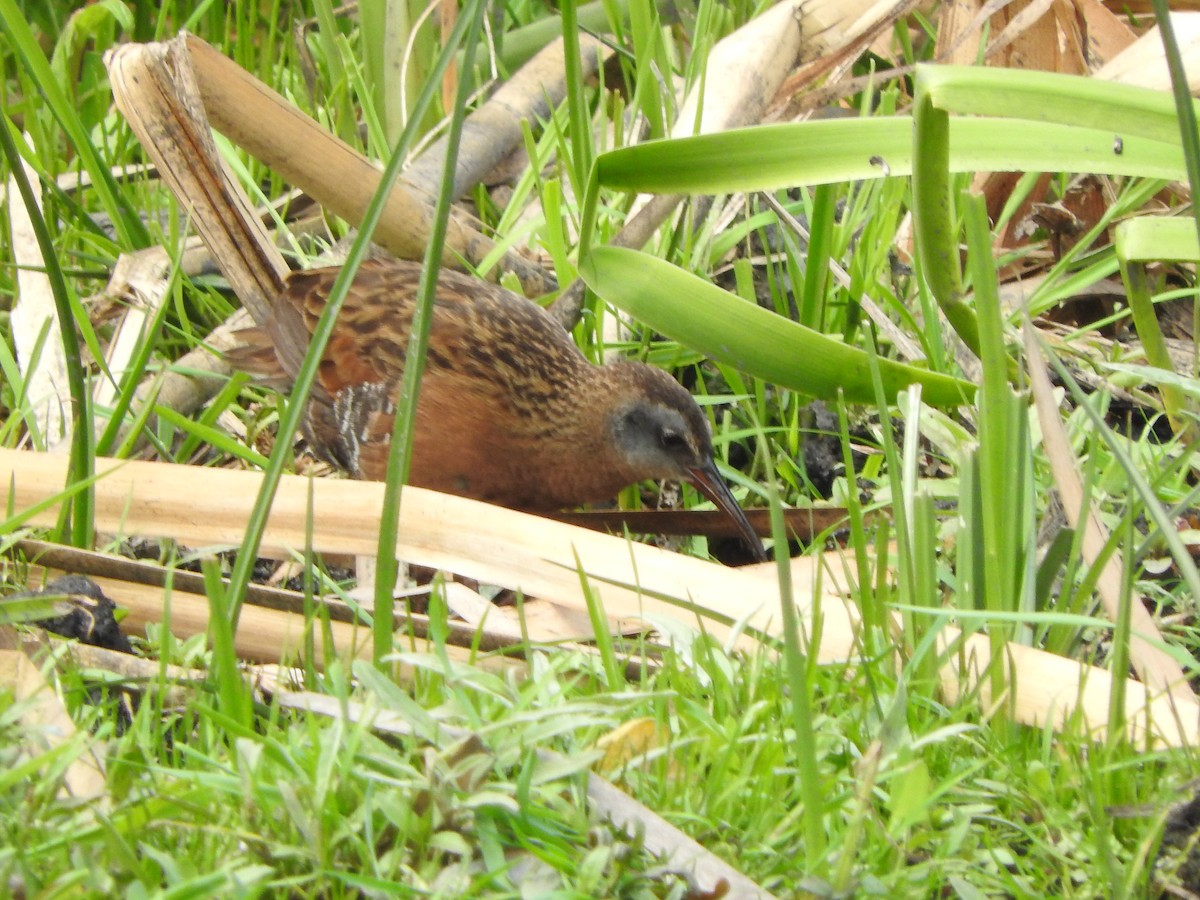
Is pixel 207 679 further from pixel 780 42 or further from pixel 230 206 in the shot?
pixel 780 42

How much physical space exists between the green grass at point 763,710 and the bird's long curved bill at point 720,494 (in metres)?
0.10

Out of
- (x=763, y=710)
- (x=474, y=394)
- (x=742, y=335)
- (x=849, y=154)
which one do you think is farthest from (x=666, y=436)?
(x=763, y=710)

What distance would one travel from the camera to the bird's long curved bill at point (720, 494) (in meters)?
3.32

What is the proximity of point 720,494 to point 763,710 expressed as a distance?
1.47m

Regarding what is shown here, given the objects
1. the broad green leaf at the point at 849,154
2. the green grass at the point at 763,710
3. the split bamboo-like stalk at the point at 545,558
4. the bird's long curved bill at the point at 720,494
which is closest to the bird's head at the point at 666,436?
the bird's long curved bill at the point at 720,494

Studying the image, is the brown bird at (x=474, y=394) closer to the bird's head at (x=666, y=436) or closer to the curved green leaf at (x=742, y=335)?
the bird's head at (x=666, y=436)

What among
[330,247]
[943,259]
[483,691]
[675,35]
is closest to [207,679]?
[483,691]

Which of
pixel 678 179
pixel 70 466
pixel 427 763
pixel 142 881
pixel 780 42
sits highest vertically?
pixel 780 42

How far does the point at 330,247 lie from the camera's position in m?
4.31

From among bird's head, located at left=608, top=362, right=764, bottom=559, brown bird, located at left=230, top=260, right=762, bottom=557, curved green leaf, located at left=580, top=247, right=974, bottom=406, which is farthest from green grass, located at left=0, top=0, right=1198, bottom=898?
brown bird, located at left=230, top=260, right=762, bottom=557

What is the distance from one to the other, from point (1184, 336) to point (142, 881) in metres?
3.19

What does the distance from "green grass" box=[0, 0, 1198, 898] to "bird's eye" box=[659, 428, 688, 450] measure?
16 cm

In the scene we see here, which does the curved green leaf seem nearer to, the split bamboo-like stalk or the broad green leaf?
the broad green leaf

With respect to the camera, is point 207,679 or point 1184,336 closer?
point 207,679
